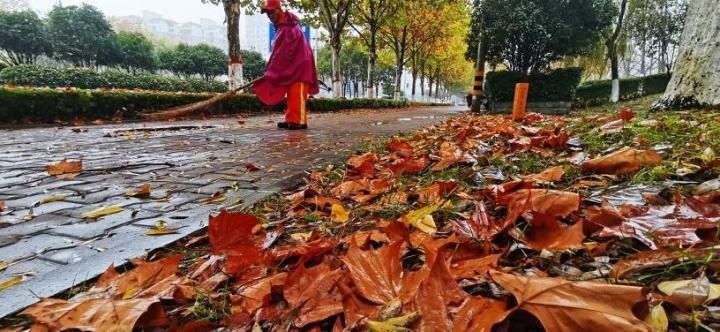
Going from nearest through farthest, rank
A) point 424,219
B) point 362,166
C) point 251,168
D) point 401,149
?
1. point 424,219
2. point 362,166
3. point 251,168
4. point 401,149

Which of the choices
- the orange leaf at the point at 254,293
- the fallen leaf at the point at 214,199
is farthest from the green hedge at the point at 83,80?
the orange leaf at the point at 254,293

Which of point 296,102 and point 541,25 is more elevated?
point 541,25

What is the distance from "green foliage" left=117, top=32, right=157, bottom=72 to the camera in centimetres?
3609

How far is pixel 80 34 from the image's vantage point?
3300 cm

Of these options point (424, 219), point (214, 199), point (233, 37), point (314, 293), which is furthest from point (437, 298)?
point (233, 37)

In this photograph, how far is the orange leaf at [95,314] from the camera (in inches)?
34.1

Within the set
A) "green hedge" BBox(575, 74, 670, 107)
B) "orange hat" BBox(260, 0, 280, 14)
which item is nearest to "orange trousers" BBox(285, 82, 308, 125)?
"orange hat" BBox(260, 0, 280, 14)

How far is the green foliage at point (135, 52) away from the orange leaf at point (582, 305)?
4203cm

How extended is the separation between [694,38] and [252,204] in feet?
15.7

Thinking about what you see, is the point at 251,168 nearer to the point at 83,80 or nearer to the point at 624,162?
the point at 624,162

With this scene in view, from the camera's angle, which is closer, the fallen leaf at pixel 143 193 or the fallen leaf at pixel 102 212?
the fallen leaf at pixel 102 212

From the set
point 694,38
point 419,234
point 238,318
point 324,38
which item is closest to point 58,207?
point 238,318

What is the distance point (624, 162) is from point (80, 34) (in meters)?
41.0

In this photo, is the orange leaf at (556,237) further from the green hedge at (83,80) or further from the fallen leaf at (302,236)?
the green hedge at (83,80)
